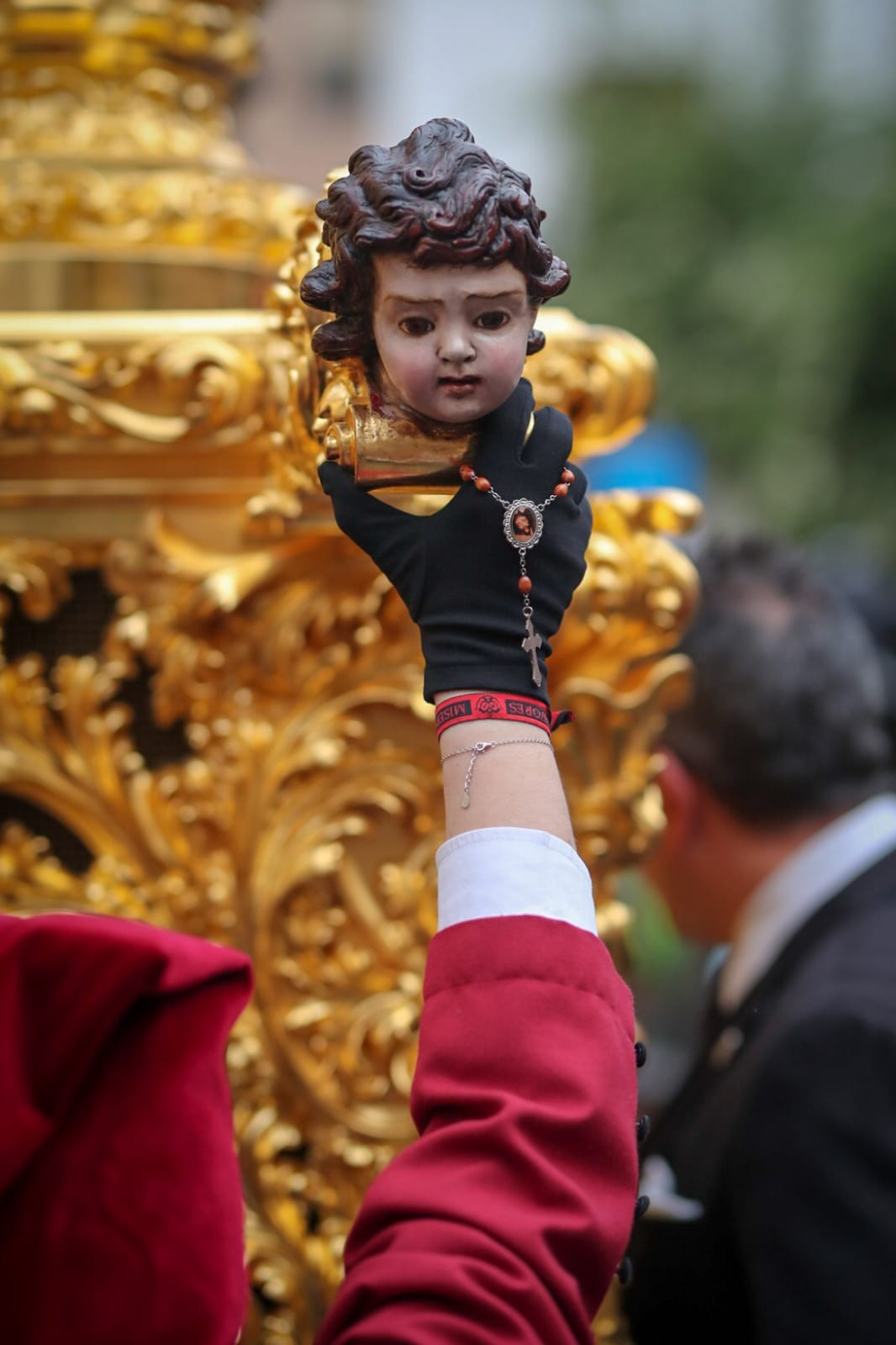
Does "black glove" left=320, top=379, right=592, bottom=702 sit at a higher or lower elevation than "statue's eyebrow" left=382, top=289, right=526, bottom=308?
lower

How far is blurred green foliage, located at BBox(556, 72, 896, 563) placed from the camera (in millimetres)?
10141

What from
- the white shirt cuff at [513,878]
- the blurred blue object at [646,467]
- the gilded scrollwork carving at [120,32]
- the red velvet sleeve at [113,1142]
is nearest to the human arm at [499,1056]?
the white shirt cuff at [513,878]

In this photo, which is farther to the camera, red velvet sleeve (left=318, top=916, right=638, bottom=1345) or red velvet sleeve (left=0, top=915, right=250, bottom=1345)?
red velvet sleeve (left=0, top=915, right=250, bottom=1345)

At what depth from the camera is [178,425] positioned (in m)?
1.43

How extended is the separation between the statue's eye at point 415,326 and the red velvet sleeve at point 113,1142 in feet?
1.32

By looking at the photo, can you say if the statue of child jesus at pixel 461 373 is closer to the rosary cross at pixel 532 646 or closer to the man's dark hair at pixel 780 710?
the rosary cross at pixel 532 646

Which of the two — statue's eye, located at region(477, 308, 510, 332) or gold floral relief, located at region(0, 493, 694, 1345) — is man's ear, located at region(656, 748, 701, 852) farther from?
statue's eye, located at region(477, 308, 510, 332)

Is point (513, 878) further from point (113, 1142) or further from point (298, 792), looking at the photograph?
point (298, 792)

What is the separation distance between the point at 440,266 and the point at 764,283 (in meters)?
9.90

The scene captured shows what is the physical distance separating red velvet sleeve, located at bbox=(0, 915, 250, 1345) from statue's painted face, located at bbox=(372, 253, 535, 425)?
38 cm

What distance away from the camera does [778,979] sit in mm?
1969

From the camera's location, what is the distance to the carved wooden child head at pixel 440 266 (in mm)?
890

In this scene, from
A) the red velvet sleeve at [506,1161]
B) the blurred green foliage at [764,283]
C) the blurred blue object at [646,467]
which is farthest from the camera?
the blurred green foliage at [764,283]

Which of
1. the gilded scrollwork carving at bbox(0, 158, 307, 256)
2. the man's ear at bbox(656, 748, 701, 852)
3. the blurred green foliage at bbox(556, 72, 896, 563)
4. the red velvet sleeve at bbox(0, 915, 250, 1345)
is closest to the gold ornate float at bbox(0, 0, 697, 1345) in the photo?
the gilded scrollwork carving at bbox(0, 158, 307, 256)
